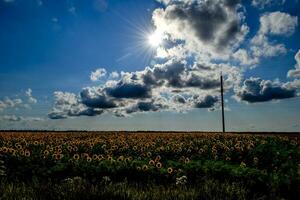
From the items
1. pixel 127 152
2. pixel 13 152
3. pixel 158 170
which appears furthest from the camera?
pixel 127 152

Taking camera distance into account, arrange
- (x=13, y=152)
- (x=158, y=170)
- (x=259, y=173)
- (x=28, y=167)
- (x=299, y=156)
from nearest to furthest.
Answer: (x=259, y=173) < (x=158, y=170) < (x=28, y=167) < (x=13, y=152) < (x=299, y=156)

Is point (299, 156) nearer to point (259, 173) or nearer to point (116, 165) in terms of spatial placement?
point (259, 173)

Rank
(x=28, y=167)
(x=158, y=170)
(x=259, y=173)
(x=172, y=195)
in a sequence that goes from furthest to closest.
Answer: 1. (x=28, y=167)
2. (x=158, y=170)
3. (x=259, y=173)
4. (x=172, y=195)

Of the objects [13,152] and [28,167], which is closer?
[28,167]

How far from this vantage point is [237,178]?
8.58 meters

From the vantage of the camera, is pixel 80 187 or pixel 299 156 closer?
pixel 80 187

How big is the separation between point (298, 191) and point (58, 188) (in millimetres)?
4077

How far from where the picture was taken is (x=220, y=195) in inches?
253

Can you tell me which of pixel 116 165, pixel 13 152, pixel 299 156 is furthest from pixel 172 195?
pixel 299 156

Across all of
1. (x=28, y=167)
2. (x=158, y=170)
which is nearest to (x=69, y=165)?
(x=28, y=167)

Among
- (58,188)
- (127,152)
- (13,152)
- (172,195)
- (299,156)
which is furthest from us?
(127,152)

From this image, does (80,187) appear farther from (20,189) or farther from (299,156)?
(299,156)

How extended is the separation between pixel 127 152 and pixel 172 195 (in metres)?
8.97

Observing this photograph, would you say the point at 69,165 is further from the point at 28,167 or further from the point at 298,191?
the point at 298,191
